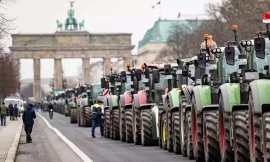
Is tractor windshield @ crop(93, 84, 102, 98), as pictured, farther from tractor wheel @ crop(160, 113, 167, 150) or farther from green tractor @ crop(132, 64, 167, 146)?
tractor wheel @ crop(160, 113, 167, 150)

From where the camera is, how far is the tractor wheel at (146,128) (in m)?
30.3

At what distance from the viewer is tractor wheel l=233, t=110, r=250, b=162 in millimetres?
17734

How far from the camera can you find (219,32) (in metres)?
90.3

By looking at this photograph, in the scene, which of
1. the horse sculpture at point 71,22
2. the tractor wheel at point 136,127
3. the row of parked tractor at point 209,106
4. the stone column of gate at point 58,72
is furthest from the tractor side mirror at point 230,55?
the stone column of gate at point 58,72

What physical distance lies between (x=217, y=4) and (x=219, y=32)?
9.78 feet

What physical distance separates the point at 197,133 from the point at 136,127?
386 inches

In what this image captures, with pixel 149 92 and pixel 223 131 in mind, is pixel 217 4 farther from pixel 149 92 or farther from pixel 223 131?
pixel 223 131

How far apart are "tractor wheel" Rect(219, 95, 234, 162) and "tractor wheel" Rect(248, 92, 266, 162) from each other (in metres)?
1.76

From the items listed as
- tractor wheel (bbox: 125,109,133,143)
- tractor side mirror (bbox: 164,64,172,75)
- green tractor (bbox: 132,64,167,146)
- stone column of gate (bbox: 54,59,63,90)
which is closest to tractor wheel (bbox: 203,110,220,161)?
tractor side mirror (bbox: 164,64,172,75)

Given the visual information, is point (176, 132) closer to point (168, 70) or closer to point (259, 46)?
point (168, 70)

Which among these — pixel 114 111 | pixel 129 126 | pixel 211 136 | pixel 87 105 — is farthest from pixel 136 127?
pixel 87 105

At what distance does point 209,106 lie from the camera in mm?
20984

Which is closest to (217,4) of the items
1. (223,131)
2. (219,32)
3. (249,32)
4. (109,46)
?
(219,32)

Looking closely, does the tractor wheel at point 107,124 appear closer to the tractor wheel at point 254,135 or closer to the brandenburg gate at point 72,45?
the tractor wheel at point 254,135
